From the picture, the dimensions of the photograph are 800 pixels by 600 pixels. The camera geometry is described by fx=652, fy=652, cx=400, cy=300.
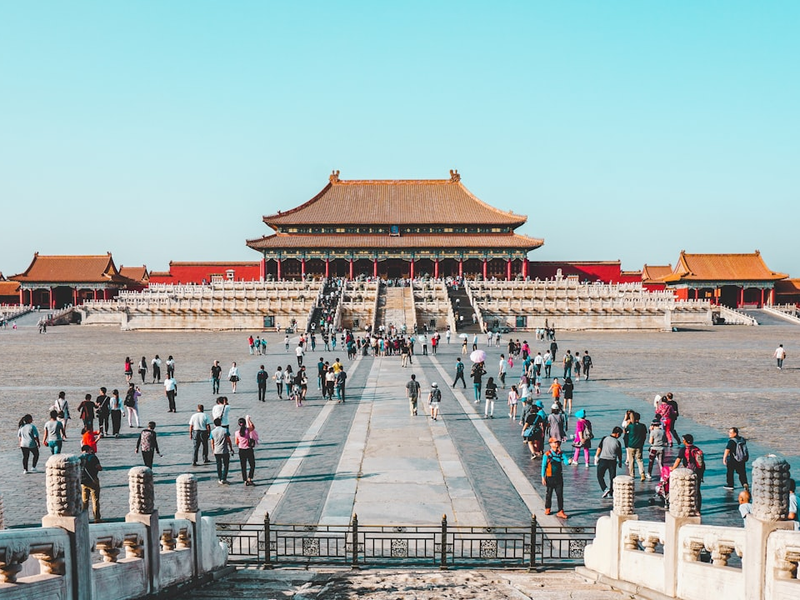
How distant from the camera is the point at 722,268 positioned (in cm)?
7144

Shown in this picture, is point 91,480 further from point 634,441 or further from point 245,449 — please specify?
point 634,441

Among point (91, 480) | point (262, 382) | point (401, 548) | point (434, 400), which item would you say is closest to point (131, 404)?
point (262, 382)

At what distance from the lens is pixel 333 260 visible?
233 ft

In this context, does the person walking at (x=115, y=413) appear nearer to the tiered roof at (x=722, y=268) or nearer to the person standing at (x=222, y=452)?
the person standing at (x=222, y=452)

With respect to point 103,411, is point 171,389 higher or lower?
higher

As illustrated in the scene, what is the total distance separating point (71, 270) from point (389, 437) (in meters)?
69.7

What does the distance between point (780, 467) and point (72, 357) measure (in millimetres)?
32663

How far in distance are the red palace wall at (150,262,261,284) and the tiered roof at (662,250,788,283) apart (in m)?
47.3

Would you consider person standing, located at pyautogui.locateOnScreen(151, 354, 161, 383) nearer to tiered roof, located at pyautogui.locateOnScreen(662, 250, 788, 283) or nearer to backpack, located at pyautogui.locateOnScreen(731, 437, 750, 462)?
backpack, located at pyautogui.locateOnScreen(731, 437, 750, 462)

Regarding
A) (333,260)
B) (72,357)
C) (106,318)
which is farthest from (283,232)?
(72,357)

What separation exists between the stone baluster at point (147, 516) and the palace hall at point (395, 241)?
206ft

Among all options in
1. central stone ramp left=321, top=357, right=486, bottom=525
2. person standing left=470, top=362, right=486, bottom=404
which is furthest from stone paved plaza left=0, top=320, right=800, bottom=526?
person standing left=470, top=362, right=486, bottom=404

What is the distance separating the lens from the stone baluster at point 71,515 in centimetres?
531

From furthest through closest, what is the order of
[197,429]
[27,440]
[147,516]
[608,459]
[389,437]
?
[389,437], [197,429], [27,440], [608,459], [147,516]
